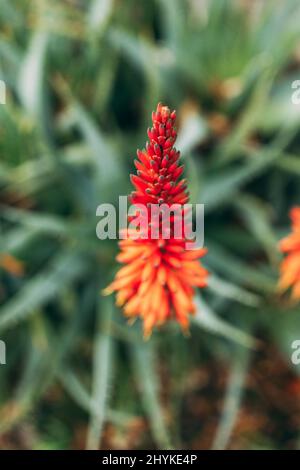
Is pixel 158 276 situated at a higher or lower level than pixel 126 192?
lower

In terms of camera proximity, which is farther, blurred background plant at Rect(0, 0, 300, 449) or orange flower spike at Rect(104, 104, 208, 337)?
blurred background plant at Rect(0, 0, 300, 449)

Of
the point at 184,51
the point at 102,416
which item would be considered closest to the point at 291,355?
the point at 102,416

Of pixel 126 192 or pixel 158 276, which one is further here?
pixel 126 192

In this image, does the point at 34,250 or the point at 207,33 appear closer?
the point at 34,250

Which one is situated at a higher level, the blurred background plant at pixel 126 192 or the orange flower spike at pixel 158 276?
the blurred background plant at pixel 126 192

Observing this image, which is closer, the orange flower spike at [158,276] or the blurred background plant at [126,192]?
the orange flower spike at [158,276]

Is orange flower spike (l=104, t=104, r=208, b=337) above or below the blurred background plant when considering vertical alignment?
below

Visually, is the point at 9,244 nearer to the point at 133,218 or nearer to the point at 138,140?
the point at 138,140

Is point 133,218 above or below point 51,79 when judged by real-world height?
below
